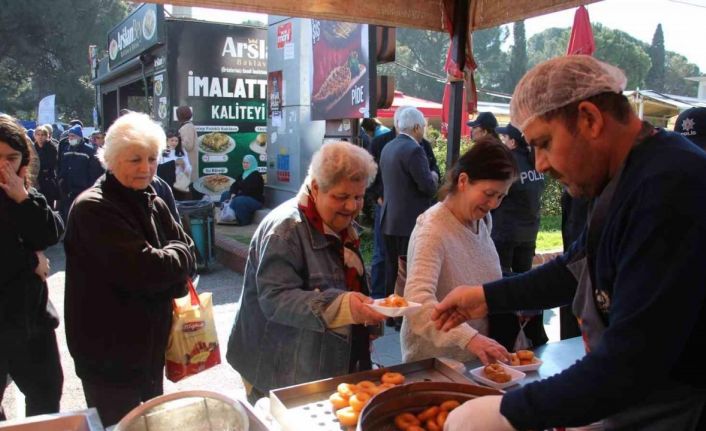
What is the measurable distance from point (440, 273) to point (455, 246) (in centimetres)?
14

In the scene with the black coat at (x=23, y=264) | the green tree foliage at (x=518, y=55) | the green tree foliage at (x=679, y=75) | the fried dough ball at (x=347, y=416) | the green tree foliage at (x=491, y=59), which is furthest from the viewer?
the green tree foliage at (x=491, y=59)

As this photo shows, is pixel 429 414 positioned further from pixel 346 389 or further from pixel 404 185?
pixel 404 185

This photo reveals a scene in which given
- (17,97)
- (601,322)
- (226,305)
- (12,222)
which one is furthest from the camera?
(17,97)

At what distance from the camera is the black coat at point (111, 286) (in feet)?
7.82

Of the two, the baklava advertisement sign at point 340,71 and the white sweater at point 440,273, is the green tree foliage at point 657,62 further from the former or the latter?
the white sweater at point 440,273

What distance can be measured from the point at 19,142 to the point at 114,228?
2.55ft

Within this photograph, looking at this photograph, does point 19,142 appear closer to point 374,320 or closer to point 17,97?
point 374,320

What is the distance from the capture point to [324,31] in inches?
304

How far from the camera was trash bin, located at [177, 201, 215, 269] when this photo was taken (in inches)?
291

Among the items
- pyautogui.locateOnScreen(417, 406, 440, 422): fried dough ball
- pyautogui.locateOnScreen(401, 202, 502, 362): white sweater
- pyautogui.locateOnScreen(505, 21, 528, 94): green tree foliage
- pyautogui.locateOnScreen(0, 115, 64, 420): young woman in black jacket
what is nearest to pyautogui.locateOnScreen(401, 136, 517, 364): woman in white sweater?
pyautogui.locateOnScreen(401, 202, 502, 362): white sweater

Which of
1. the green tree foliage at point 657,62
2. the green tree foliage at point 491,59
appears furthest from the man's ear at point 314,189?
the green tree foliage at point 657,62

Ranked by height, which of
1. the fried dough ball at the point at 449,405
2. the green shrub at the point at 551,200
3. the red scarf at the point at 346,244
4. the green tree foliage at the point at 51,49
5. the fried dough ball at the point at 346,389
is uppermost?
the green tree foliage at the point at 51,49

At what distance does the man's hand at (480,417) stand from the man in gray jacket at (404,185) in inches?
159

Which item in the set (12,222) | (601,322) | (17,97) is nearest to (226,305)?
(12,222)
